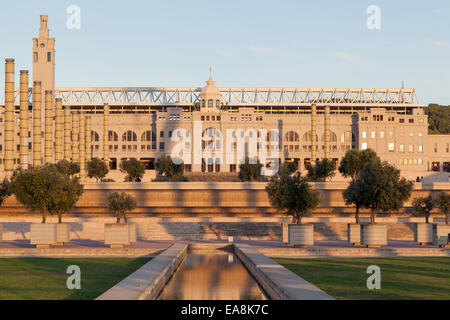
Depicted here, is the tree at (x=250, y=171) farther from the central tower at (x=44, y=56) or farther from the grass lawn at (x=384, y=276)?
the grass lawn at (x=384, y=276)

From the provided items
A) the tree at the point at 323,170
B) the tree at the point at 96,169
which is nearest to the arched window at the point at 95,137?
the tree at the point at 96,169

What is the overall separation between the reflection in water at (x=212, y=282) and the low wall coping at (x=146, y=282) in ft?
1.03

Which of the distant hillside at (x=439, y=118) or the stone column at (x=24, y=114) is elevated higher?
the distant hillside at (x=439, y=118)

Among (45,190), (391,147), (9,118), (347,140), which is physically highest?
(347,140)

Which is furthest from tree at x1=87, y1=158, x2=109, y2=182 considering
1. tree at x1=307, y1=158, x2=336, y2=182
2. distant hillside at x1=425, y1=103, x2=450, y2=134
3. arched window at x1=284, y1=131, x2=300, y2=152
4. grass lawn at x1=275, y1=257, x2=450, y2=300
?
distant hillside at x1=425, y1=103, x2=450, y2=134

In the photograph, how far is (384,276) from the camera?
22797mm

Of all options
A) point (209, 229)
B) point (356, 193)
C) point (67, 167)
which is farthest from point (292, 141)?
point (356, 193)

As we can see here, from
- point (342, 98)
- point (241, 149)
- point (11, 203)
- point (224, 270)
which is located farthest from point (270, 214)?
point (342, 98)

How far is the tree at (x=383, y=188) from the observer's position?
126ft

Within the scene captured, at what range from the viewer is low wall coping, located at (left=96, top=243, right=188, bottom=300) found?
17.4 m

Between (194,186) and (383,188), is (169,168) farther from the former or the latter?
(383,188)

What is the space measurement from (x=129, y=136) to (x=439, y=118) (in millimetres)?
88656

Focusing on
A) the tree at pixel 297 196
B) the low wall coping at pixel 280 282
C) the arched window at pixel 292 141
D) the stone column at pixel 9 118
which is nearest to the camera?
the low wall coping at pixel 280 282
